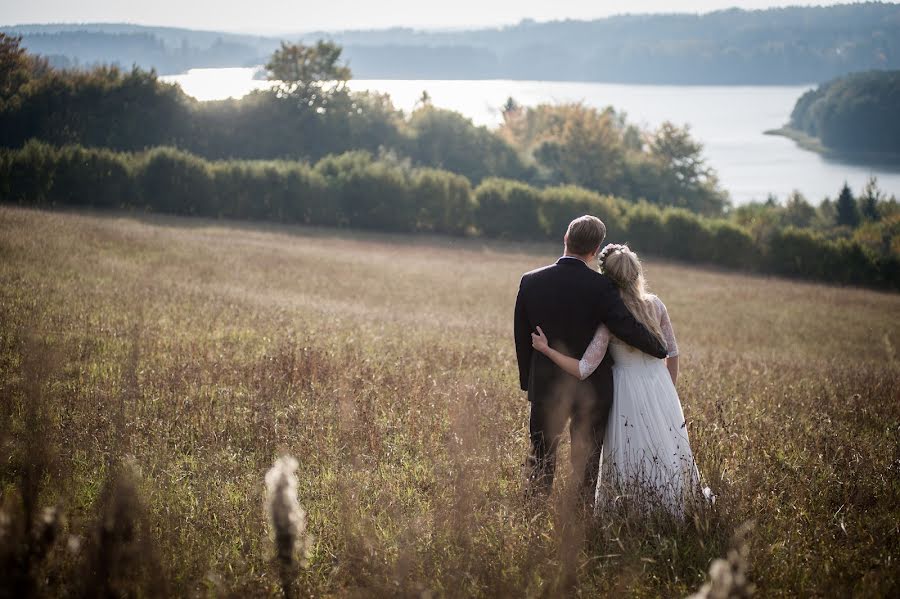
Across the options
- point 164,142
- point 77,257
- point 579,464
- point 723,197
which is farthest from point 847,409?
point 723,197

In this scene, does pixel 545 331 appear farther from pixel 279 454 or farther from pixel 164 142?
pixel 164 142

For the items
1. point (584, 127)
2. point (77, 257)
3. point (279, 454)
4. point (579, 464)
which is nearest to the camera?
point (579, 464)

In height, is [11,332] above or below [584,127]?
below

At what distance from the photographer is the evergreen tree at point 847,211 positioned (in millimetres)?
A: 82062

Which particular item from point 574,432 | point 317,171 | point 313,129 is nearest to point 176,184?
point 317,171

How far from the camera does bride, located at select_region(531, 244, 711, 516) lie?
16.9 ft

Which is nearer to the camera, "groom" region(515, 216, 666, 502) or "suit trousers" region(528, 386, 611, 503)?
"groom" region(515, 216, 666, 502)

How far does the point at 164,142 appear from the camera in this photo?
62.9m

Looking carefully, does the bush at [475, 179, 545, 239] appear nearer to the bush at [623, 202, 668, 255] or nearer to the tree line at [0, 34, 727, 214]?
the bush at [623, 202, 668, 255]

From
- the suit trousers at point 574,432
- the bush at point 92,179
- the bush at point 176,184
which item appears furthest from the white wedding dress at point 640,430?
the bush at point 176,184

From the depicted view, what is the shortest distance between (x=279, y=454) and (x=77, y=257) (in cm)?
1428

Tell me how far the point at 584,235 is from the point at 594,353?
0.95m

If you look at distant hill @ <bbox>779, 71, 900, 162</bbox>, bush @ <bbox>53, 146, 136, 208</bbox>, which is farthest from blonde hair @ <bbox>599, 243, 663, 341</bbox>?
distant hill @ <bbox>779, 71, 900, 162</bbox>

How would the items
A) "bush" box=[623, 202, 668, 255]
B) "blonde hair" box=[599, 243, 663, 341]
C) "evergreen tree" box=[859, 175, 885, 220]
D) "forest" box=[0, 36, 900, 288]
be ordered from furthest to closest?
1. "evergreen tree" box=[859, 175, 885, 220]
2. "bush" box=[623, 202, 668, 255]
3. "forest" box=[0, 36, 900, 288]
4. "blonde hair" box=[599, 243, 663, 341]
